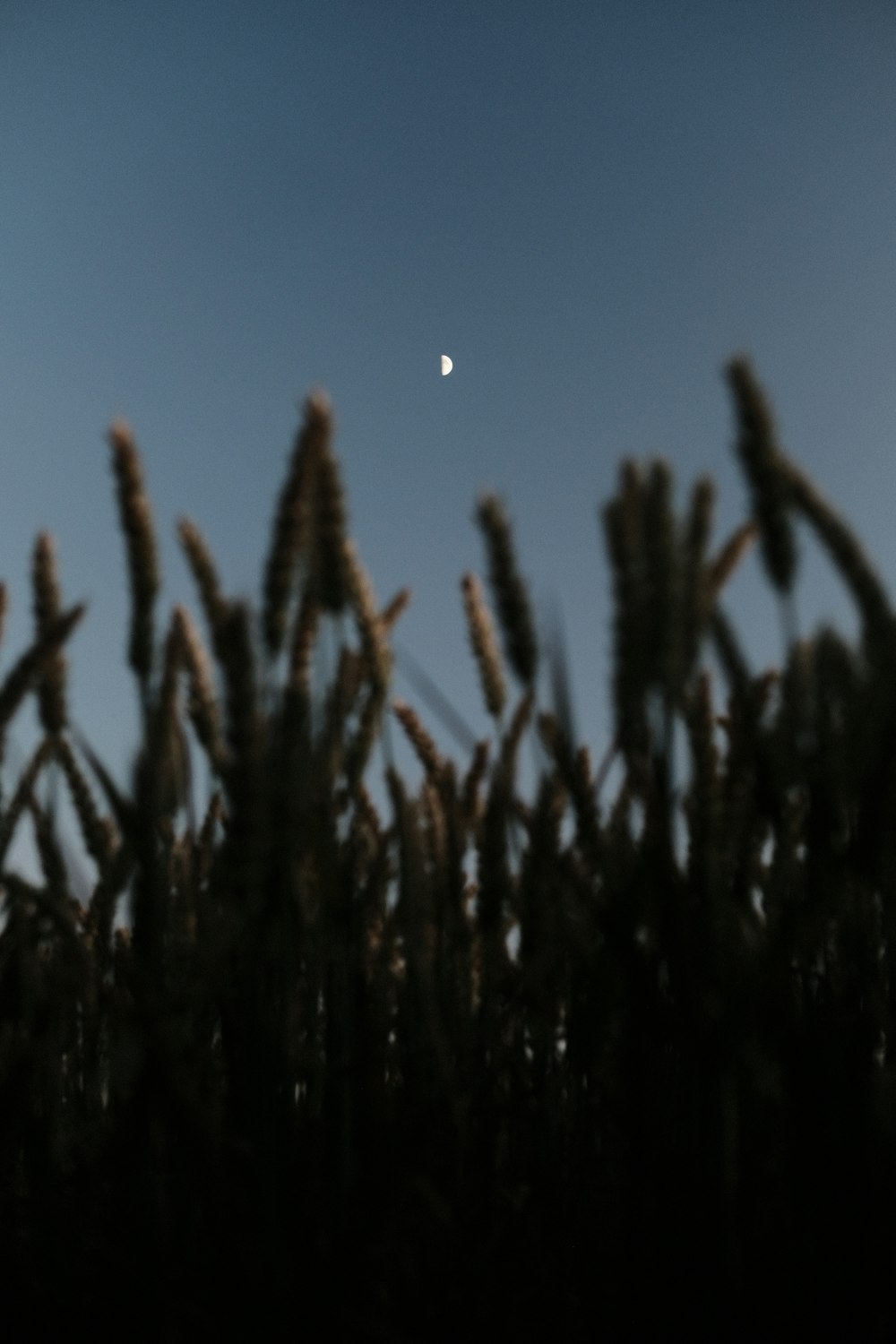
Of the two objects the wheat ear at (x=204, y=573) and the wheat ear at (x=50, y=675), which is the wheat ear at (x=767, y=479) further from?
the wheat ear at (x=50, y=675)

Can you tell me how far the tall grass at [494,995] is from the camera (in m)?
0.90

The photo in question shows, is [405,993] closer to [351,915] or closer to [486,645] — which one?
[351,915]

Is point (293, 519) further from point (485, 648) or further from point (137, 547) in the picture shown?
point (485, 648)

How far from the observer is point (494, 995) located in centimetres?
122

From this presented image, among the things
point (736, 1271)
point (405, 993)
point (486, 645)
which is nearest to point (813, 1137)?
point (736, 1271)

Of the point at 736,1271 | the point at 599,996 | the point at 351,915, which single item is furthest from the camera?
the point at 351,915

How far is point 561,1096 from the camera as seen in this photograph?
1.25 m

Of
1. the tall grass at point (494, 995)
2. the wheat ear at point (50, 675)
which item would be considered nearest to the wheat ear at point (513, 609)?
the tall grass at point (494, 995)

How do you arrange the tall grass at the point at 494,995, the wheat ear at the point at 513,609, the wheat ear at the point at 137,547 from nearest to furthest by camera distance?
the tall grass at the point at 494,995 → the wheat ear at the point at 137,547 → the wheat ear at the point at 513,609

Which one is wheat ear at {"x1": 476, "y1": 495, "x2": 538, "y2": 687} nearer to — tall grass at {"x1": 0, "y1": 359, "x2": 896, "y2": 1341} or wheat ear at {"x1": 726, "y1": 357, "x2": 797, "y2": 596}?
tall grass at {"x1": 0, "y1": 359, "x2": 896, "y2": 1341}

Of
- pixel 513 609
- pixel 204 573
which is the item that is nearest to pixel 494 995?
pixel 513 609

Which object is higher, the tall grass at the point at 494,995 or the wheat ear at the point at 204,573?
the wheat ear at the point at 204,573

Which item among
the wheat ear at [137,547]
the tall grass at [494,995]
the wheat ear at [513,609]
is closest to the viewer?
the tall grass at [494,995]

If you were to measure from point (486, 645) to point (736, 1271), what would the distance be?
68 centimetres
